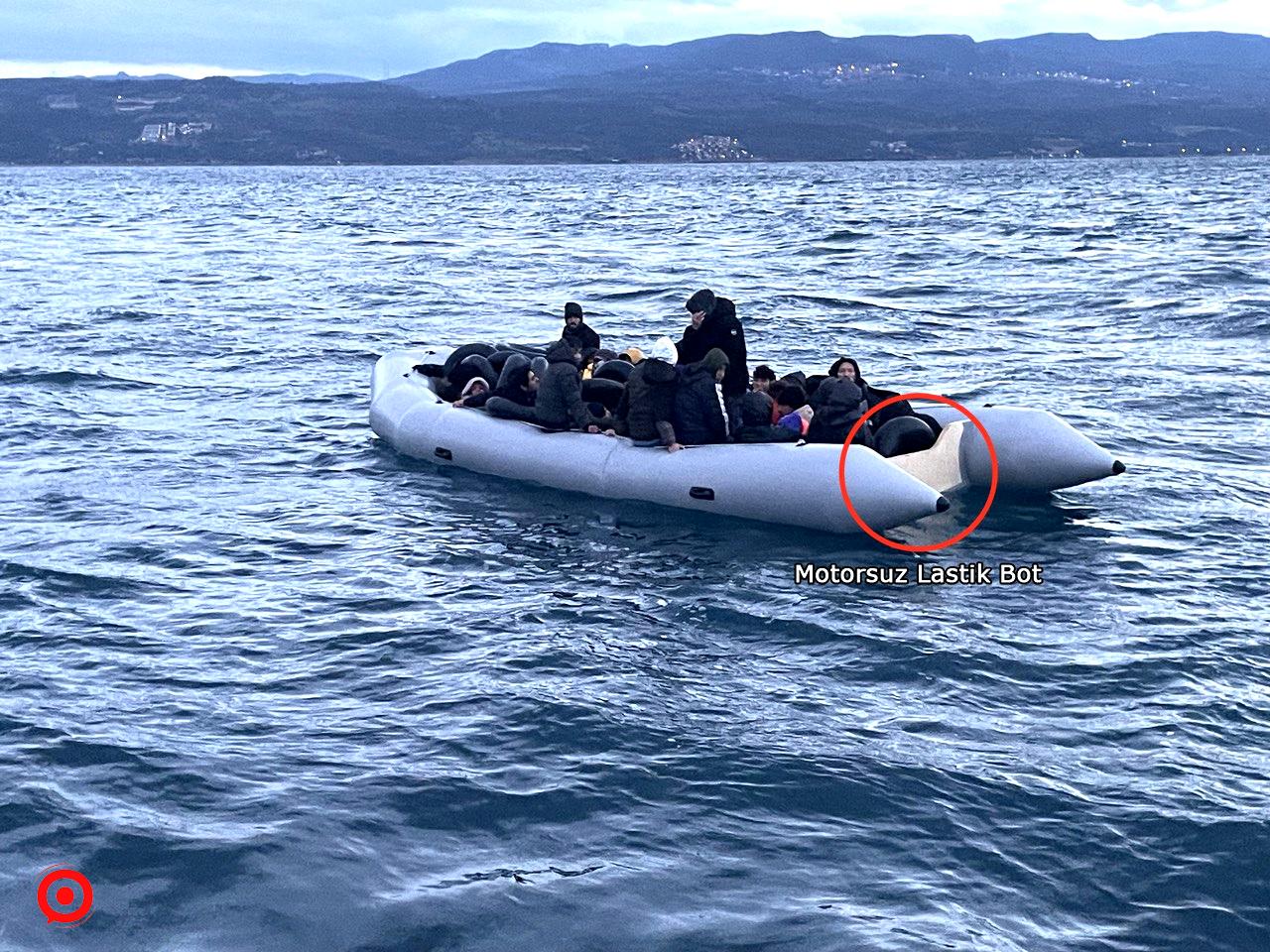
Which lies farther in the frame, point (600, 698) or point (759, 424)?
point (759, 424)

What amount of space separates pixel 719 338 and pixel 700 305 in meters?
0.38

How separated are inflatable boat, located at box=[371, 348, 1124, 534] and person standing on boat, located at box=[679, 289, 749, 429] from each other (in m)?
0.83

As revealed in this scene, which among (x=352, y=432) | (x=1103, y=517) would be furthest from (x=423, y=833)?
(x=352, y=432)

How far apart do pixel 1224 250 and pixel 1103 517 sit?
93.9 ft

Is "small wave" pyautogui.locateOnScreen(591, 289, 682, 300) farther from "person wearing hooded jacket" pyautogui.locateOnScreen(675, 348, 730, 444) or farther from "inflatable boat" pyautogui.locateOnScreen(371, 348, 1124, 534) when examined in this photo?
"person wearing hooded jacket" pyautogui.locateOnScreen(675, 348, 730, 444)

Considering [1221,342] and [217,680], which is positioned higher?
[1221,342]

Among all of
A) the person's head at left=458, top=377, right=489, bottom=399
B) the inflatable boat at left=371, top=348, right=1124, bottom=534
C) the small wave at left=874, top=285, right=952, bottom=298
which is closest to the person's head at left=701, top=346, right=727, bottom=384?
the inflatable boat at left=371, top=348, right=1124, bottom=534

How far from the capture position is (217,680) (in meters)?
9.27

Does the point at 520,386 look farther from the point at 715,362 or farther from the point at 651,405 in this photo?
the point at 715,362

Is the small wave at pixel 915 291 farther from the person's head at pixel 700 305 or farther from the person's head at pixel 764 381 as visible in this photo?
the person's head at pixel 700 305

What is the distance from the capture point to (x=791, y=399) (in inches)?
538

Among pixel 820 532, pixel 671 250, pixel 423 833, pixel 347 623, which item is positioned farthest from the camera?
pixel 671 250

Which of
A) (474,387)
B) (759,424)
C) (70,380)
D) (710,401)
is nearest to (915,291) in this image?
(474,387)

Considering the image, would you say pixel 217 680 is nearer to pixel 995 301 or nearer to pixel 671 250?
pixel 995 301
